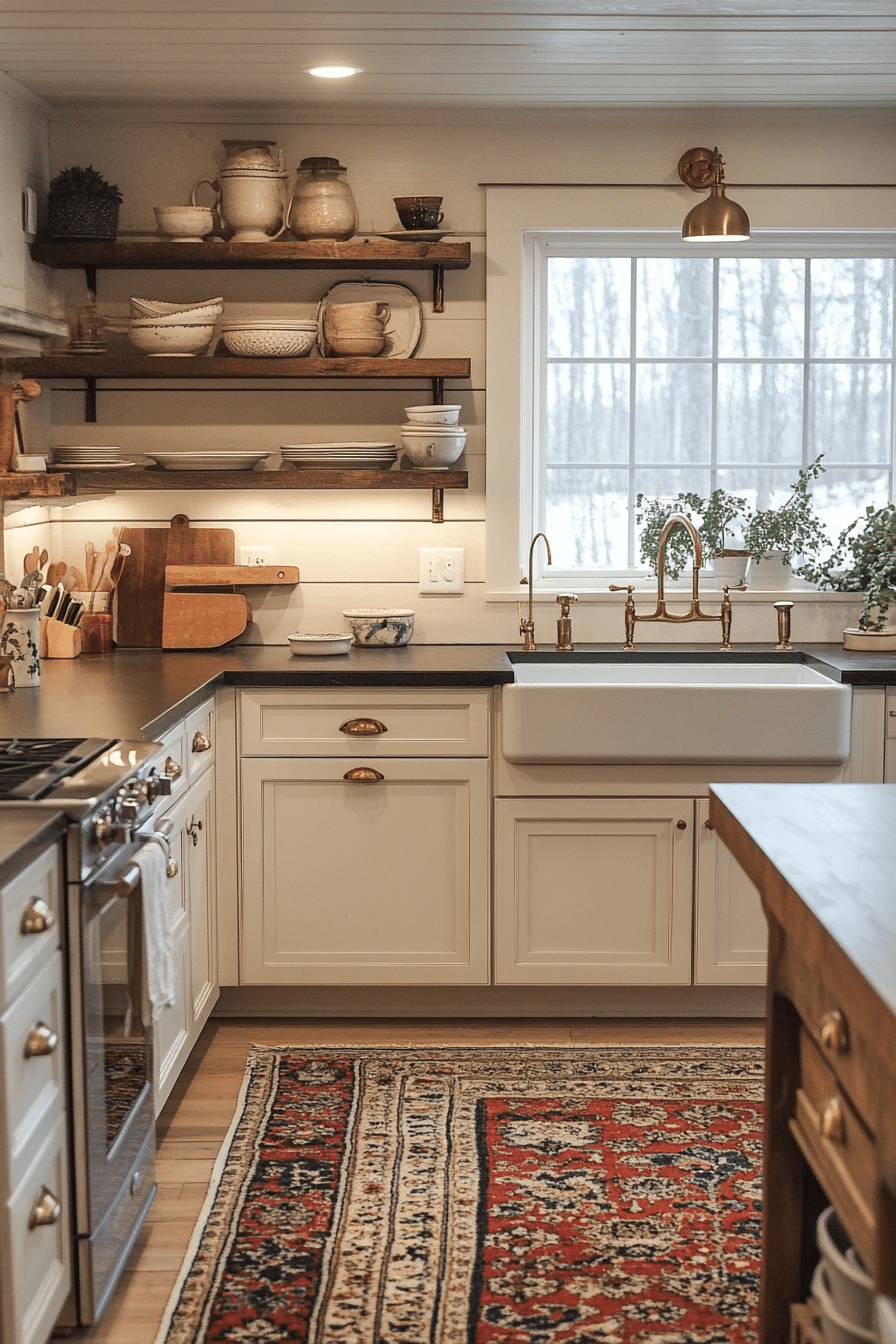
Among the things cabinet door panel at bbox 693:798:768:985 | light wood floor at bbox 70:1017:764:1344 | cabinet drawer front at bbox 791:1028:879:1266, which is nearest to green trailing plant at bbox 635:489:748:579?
cabinet door panel at bbox 693:798:768:985

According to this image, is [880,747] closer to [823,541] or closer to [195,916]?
[823,541]

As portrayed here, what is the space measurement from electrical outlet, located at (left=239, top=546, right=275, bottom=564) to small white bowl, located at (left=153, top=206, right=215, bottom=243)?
2.78 ft

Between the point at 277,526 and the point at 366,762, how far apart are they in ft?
2.91

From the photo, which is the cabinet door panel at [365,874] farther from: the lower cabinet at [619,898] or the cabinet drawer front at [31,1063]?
the cabinet drawer front at [31,1063]

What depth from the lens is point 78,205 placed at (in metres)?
3.78

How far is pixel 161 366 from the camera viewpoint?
12.6 ft

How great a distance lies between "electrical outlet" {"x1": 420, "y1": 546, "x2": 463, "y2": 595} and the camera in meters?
4.09

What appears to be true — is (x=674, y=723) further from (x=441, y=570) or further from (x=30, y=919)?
(x=30, y=919)

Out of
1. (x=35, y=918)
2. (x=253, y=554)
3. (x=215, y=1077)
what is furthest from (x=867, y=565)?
(x=35, y=918)

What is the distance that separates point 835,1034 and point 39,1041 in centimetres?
108

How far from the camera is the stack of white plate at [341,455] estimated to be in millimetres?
3885

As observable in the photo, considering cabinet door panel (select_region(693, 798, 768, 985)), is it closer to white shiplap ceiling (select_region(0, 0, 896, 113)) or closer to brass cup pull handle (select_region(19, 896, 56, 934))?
white shiplap ceiling (select_region(0, 0, 896, 113))

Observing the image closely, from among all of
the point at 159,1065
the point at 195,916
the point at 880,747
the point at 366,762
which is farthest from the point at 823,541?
the point at 159,1065

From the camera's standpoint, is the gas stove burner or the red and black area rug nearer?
the gas stove burner
